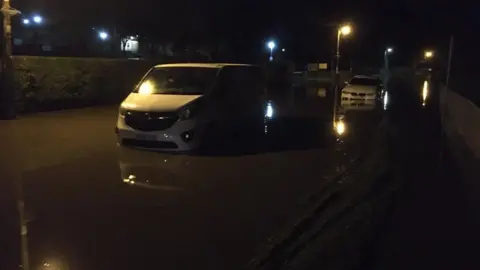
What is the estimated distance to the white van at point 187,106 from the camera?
12789 millimetres

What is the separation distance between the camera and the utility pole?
18812mm

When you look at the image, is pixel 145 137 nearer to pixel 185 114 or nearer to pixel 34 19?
pixel 185 114

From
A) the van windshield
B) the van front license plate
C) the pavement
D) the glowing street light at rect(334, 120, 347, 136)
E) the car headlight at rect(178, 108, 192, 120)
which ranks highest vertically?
the van windshield

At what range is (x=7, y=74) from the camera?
1917 centimetres

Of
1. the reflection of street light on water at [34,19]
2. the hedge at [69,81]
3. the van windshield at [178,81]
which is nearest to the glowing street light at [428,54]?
the reflection of street light on water at [34,19]

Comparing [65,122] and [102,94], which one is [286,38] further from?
[65,122]

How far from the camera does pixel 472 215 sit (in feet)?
27.4

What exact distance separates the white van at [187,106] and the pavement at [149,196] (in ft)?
1.37

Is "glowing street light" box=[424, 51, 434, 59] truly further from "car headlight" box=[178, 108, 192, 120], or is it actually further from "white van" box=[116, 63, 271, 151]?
"car headlight" box=[178, 108, 192, 120]

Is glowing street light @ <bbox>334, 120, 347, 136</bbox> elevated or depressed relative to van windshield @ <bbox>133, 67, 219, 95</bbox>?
depressed

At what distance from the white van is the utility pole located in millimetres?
6331

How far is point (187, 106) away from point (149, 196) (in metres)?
3.99

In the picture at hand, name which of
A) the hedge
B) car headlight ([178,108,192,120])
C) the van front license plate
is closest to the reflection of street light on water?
the hedge

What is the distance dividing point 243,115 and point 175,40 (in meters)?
26.4
